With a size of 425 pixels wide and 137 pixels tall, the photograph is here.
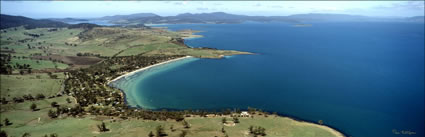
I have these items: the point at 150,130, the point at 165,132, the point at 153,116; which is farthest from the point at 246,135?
the point at 153,116

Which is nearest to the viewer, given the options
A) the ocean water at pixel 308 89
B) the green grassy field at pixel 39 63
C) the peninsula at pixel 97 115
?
the peninsula at pixel 97 115

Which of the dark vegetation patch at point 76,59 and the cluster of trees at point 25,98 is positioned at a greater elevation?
the dark vegetation patch at point 76,59

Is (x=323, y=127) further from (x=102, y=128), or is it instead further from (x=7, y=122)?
(x=7, y=122)

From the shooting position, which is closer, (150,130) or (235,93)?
(150,130)

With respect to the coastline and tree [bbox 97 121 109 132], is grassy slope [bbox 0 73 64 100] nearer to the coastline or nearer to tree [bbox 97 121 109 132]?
tree [bbox 97 121 109 132]

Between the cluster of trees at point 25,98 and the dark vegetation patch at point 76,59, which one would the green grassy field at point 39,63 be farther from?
the cluster of trees at point 25,98

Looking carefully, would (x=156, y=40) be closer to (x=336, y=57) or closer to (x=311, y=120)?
(x=336, y=57)

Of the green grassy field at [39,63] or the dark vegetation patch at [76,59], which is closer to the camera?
the green grassy field at [39,63]

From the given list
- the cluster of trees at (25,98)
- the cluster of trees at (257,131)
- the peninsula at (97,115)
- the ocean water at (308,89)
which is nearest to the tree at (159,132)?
the peninsula at (97,115)

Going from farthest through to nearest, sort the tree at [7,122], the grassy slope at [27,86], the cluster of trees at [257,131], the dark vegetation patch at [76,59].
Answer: the dark vegetation patch at [76,59], the grassy slope at [27,86], the tree at [7,122], the cluster of trees at [257,131]
